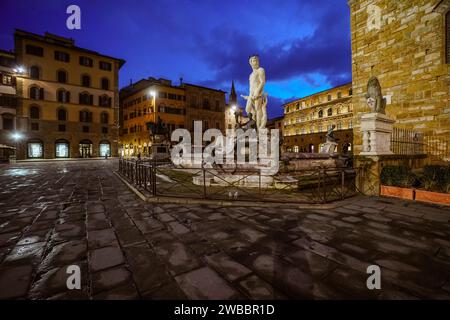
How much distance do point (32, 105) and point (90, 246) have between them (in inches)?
1564

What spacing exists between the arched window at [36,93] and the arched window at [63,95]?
208cm

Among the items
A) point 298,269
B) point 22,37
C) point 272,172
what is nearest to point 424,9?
point 272,172

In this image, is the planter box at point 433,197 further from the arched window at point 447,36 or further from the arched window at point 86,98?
the arched window at point 86,98

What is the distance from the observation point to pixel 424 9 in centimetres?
965

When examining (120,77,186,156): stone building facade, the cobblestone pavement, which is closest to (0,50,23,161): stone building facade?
(120,77,186,156): stone building facade

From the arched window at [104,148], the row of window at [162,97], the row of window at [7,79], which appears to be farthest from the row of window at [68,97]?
the arched window at [104,148]

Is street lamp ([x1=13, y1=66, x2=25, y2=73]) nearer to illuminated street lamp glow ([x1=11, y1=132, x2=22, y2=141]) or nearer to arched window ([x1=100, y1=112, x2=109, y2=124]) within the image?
illuminated street lamp glow ([x1=11, y1=132, x2=22, y2=141])

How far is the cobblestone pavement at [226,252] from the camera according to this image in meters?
2.08

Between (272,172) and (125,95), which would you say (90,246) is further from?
(125,95)

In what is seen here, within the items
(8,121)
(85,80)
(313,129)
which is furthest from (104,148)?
(313,129)

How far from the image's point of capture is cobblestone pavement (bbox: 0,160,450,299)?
208 centimetres

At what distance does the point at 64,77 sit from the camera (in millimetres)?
33594

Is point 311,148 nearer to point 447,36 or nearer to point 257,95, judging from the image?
point 447,36

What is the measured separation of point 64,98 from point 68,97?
1.93 ft
